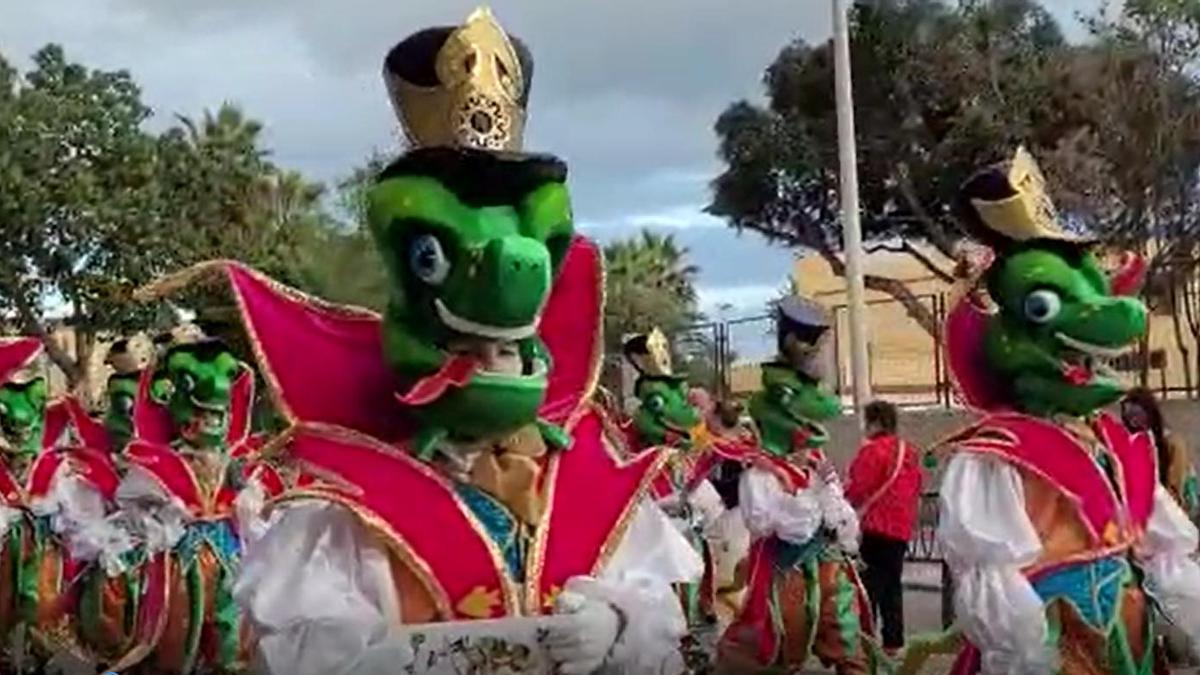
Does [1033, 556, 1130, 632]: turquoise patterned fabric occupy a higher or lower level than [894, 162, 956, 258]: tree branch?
lower

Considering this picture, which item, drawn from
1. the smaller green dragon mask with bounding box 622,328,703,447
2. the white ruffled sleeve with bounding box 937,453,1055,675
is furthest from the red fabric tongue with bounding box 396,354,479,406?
the smaller green dragon mask with bounding box 622,328,703,447

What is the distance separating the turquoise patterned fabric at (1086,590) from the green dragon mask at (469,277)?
199cm

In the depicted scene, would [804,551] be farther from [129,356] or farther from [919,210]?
[919,210]

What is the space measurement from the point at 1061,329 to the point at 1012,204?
44 cm

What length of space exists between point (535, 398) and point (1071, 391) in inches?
86.3

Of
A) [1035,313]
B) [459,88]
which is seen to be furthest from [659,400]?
[459,88]

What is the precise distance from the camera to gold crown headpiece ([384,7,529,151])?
190 inches

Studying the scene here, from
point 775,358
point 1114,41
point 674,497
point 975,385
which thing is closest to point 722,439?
point 674,497

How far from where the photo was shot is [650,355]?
12734 millimetres

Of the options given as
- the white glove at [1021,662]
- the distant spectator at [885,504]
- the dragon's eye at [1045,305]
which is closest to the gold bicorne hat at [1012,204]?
the dragon's eye at [1045,305]

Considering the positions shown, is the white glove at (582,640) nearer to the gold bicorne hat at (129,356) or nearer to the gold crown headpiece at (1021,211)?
the gold crown headpiece at (1021,211)

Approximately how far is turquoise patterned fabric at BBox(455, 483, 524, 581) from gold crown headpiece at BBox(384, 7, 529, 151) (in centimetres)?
77

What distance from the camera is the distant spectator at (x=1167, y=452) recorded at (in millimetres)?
8555

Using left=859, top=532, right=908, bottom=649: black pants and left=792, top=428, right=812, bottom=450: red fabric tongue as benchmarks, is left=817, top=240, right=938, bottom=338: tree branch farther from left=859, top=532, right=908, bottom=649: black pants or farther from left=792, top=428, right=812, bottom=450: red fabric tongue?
left=792, top=428, right=812, bottom=450: red fabric tongue
